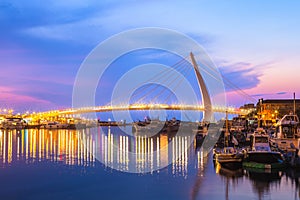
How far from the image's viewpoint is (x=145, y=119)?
192 feet

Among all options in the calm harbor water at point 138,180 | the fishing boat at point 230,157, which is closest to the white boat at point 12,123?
the calm harbor water at point 138,180

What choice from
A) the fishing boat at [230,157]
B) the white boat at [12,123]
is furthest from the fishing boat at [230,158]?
the white boat at [12,123]

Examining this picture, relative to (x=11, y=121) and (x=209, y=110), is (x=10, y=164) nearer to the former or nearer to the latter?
(x=209, y=110)

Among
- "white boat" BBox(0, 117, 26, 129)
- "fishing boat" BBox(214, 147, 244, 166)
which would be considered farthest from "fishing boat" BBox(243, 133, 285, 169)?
"white boat" BBox(0, 117, 26, 129)

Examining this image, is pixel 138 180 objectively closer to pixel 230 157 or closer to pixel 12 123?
pixel 230 157

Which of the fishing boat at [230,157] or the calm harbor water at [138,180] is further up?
the fishing boat at [230,157]

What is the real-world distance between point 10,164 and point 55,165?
2096 millimetres

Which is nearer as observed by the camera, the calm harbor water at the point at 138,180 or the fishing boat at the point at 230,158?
the calm harbor water at the point at 138,180

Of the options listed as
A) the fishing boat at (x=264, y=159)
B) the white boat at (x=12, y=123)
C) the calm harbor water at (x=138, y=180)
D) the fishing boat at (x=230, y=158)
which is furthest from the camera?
the white boat at (x=12, y=123)

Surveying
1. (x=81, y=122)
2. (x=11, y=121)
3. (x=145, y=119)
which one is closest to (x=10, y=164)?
(x=145, y=119)

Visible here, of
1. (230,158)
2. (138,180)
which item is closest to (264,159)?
(230,158)

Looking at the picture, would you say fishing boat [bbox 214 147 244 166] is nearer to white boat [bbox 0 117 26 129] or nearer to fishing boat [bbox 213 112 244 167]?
fishing boat [bbox 213 112 244 167]

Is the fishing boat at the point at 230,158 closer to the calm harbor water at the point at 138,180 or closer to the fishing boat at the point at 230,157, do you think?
the fishing boat at the point at 230,157

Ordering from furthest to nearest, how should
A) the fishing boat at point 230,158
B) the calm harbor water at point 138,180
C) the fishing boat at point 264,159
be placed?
the fishing boat at point 230,158, the fishing boat at point 264,159, the calm harbor water at point 138,180
